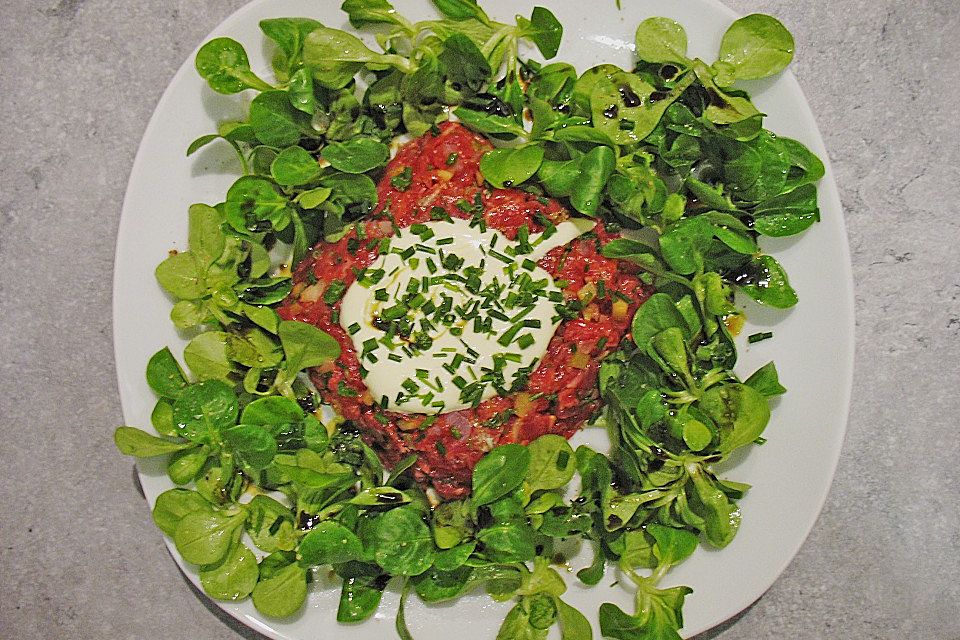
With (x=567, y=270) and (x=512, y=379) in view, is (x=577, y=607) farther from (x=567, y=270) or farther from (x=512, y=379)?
(x=567, y=270)

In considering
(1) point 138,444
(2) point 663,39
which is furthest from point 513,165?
(1) point 138,444

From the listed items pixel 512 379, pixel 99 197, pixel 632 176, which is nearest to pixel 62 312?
pixel 99 197

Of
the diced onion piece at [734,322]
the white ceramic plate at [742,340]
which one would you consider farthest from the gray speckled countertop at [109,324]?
the diced onion piece at [734,322]

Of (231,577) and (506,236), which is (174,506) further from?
(506,236)

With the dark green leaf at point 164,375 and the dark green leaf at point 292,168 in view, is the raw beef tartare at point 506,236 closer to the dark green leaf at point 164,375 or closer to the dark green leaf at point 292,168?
the dark green leaf at point 292,168

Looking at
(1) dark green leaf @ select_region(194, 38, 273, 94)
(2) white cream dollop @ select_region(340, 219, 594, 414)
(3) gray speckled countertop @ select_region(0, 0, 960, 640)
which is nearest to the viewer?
(2) white cream dollop @ select_region(340, 219, 594, 414)

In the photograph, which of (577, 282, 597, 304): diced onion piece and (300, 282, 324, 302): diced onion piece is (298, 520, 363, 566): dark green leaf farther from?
(577, 282, 597, 304): diced onion piece

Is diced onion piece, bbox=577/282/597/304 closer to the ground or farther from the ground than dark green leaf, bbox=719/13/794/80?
closer to the ground

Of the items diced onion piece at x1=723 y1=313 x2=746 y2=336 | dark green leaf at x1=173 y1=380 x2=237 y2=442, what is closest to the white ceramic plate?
diced onion piece at x1=723 y1=313 x2=746 y2=336
